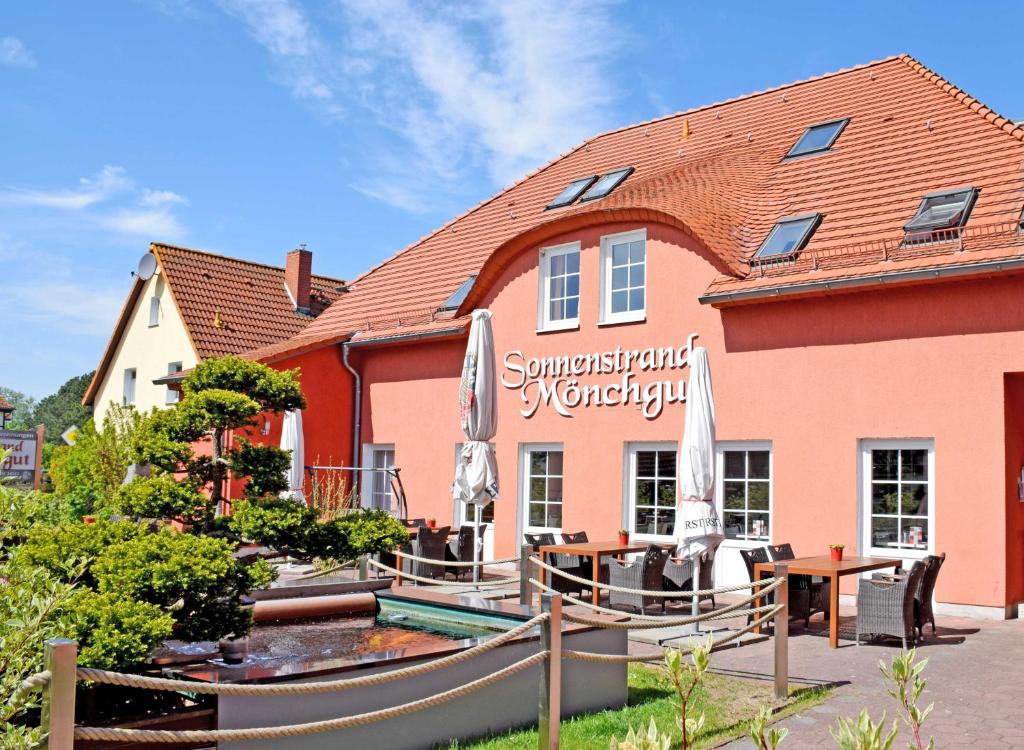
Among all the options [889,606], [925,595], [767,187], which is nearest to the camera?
[889,606]

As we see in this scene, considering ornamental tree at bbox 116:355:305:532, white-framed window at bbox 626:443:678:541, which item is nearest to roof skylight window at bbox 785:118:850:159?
white-framed window at bbox 626:443:678:541

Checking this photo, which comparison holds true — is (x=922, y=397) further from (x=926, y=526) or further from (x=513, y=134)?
(x=513, y=134)

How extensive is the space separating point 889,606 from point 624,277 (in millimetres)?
7225

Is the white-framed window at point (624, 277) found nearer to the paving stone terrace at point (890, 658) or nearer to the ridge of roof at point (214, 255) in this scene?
the paving stone terrace at point (890, 658)

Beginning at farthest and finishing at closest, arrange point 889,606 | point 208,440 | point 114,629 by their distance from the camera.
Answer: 1. point 889,606
2. point 208,440
3. point 114,629

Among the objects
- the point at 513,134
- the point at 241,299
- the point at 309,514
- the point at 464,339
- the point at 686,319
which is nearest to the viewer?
the point at 309,514

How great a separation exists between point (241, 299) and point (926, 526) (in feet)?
58.6

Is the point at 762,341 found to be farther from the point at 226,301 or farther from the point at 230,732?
the point at 226,301

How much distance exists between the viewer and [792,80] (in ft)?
62.4

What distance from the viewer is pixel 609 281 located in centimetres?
1540

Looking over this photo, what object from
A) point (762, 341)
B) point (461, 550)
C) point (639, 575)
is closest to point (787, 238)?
point (762, 341)

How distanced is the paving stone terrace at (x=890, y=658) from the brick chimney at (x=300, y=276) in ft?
56.3

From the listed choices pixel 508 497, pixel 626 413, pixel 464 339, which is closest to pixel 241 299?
pixel 464 339

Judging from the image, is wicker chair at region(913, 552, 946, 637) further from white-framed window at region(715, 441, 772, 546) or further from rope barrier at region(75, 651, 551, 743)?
rope barrier at region(75, 651, 551, 743)
